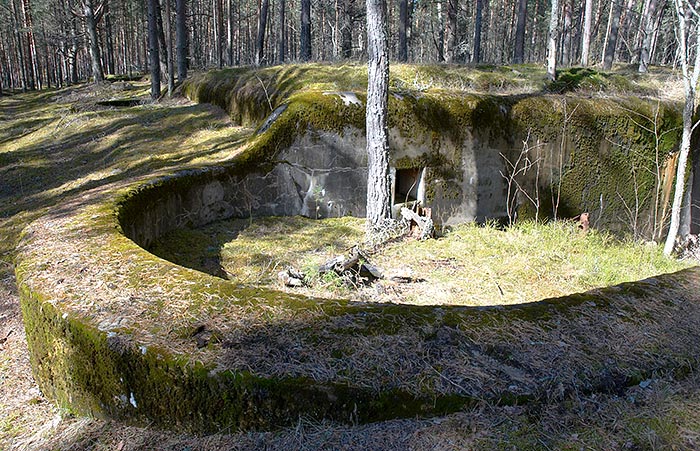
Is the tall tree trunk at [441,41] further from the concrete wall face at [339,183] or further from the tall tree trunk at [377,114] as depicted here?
the tall tree trunk at [377,114]

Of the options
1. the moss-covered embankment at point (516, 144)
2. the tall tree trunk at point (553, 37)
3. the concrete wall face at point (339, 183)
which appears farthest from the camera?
the tall tree trunk at point (553, 37)

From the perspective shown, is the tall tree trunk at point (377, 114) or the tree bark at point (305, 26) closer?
the tall tree trunk at point (377, 114)

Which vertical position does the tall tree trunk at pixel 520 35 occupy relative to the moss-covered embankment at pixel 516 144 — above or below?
above

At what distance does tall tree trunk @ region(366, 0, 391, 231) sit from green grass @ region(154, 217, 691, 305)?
1.81ft

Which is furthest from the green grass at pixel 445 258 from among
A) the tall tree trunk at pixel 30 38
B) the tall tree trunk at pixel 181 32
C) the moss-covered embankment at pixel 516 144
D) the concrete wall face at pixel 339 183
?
the tall tree trunk at pixel 30 38

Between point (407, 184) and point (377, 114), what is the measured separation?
1.68 metres

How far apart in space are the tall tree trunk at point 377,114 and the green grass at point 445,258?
55 cm

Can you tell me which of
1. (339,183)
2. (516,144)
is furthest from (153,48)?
(516,144)

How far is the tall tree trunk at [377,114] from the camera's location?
6062 millimetres

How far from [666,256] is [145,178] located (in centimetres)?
703

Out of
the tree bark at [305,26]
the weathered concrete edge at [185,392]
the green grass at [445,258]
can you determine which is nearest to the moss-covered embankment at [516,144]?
the green grass at [445,258]

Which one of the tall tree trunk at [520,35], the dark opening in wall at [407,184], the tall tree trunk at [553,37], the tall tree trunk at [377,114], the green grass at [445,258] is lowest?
the green grass at [445,258]

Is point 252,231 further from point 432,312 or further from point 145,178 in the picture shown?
point 432,312

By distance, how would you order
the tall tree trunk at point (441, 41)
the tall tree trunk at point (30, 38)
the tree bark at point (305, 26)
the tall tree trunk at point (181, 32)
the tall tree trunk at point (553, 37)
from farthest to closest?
1. the tall tree trunk at point (30, 38)
2. the tall tree trunk at point (441, 41)
3. the tree bark at point (305, 26)
4. the tall tree trunk at point (181, 32)
5. the tall tree trunk at point (553, 37)
